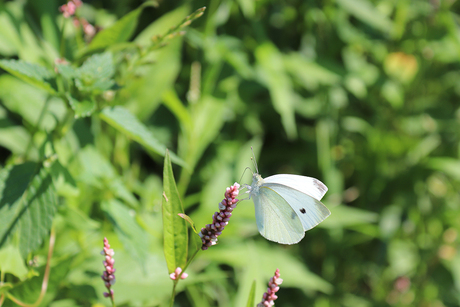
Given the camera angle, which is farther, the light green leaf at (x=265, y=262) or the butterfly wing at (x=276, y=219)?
the light green leaf at (x=265, y=262)

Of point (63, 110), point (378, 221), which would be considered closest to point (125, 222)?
point (63, 110)

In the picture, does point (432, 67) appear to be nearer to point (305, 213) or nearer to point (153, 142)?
point (305, 213)

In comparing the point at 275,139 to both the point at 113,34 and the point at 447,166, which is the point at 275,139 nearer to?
the point at 447,166

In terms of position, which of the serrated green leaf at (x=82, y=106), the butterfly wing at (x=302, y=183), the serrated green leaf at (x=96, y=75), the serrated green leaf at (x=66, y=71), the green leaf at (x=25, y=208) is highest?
the serrated green leaf at (x=66, y=71)

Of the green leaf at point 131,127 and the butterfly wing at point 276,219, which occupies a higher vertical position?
the green leaf at point 131,127

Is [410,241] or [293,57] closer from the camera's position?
[293,57]

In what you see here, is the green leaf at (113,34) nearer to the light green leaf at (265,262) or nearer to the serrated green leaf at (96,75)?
the serrated green leaf at (96,75)

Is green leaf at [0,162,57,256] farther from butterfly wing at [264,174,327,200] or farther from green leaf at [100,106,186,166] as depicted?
butterfly wing at [264,174,327,200]

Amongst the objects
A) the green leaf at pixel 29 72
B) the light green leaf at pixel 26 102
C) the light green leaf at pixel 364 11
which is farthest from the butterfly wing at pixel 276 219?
the light green leaf at pixel 364 11
